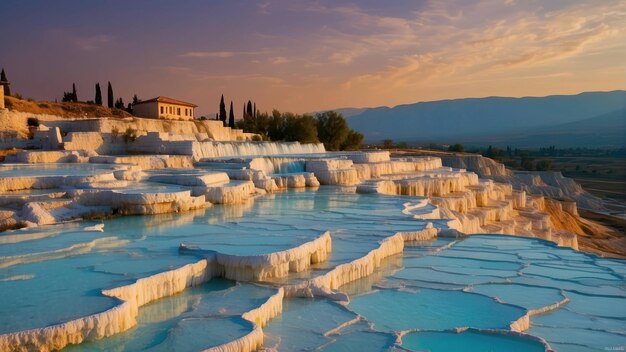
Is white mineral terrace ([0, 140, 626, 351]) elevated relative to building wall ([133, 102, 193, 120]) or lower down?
lower down

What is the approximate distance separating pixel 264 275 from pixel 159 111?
76.0 ft

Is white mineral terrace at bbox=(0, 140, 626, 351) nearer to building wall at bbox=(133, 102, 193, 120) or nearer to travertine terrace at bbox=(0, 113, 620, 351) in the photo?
travertine terrace at bbox=(0, 113, 620, 351)

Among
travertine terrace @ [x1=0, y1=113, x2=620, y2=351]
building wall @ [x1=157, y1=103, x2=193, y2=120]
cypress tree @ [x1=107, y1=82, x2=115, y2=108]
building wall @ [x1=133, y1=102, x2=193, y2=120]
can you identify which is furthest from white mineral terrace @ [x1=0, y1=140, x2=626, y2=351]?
cypress tree @ [x1=107, y1=82, x2=115, y2=108]

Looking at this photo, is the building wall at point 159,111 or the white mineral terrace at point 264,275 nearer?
the white mineral terrace at point 264,275

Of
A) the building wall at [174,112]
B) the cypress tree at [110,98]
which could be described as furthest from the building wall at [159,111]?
the cypress tree at [110,98]

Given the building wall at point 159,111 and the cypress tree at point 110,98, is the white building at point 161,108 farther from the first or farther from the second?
the cypress tree at point 110,98

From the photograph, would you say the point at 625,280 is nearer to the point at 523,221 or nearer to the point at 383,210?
the point at 383,210

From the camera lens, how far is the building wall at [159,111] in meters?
28.2

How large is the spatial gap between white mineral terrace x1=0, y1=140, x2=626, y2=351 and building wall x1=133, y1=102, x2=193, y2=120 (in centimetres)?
1515

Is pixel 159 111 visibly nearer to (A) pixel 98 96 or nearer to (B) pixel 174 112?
(B) pixel 174 112

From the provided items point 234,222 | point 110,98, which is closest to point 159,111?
point 110,98

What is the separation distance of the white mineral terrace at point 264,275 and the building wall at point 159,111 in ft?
49.7

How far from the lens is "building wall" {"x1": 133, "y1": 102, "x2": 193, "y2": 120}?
92.4ft

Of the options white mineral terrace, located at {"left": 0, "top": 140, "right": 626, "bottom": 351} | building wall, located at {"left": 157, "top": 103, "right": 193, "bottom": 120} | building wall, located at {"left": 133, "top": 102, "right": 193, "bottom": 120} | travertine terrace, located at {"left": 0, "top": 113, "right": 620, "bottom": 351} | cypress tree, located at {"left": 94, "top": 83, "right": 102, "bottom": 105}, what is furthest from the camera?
cypress tree, located at {"left": 94, "top": 83, "right": 102, "bottom": 105}
